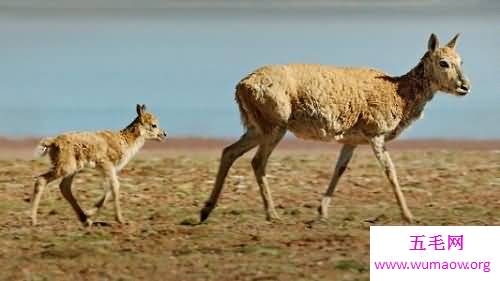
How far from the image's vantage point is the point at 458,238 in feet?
50.8

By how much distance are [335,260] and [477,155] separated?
15.9 meters

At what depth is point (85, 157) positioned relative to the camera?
18.9 meters

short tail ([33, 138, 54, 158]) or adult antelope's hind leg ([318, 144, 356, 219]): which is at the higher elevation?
short tail ([33, 138, 54, 158])

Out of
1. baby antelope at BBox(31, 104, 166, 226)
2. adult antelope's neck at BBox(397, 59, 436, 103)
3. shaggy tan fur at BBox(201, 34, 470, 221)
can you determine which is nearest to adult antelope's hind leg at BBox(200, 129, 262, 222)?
shaggy tan fur at BBox(201, 34, 470, 221)

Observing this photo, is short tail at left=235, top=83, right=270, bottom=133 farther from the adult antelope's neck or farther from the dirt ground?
the adult antelope's neck

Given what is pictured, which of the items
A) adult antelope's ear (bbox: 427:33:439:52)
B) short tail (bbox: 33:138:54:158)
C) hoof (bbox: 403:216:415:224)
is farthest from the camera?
adult antelope's ear (bbox: 427:33:439:52)

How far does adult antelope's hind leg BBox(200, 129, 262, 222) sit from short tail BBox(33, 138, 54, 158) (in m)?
2.40

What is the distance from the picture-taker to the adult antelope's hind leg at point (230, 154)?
18422mm

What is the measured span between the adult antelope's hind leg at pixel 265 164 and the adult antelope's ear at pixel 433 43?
9.77 feet

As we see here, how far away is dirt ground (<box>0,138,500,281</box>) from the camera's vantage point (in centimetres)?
1470

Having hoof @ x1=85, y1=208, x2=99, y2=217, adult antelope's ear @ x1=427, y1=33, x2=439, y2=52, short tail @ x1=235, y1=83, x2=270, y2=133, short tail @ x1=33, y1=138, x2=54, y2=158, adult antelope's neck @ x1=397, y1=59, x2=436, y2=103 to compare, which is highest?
adult antelope's ear @ x1=427, y1=33, x2=439, y2=52

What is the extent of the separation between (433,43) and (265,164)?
333cm

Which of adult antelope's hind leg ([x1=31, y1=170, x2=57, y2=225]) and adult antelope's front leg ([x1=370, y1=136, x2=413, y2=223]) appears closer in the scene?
adult antelope's hind leg ([x1=31, y1=170, x2=57, y2=225])

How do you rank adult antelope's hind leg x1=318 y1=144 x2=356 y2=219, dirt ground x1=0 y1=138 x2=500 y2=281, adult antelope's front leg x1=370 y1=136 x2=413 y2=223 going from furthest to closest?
1. adult antelope's hind leg x1=318 y1=144 x2=356 y2=219
2. adult antelope's front leg x1=370 y1=136 x2=413 y2=223
3. dirt ground x1=0 y1=138 x2=500 y2=281
